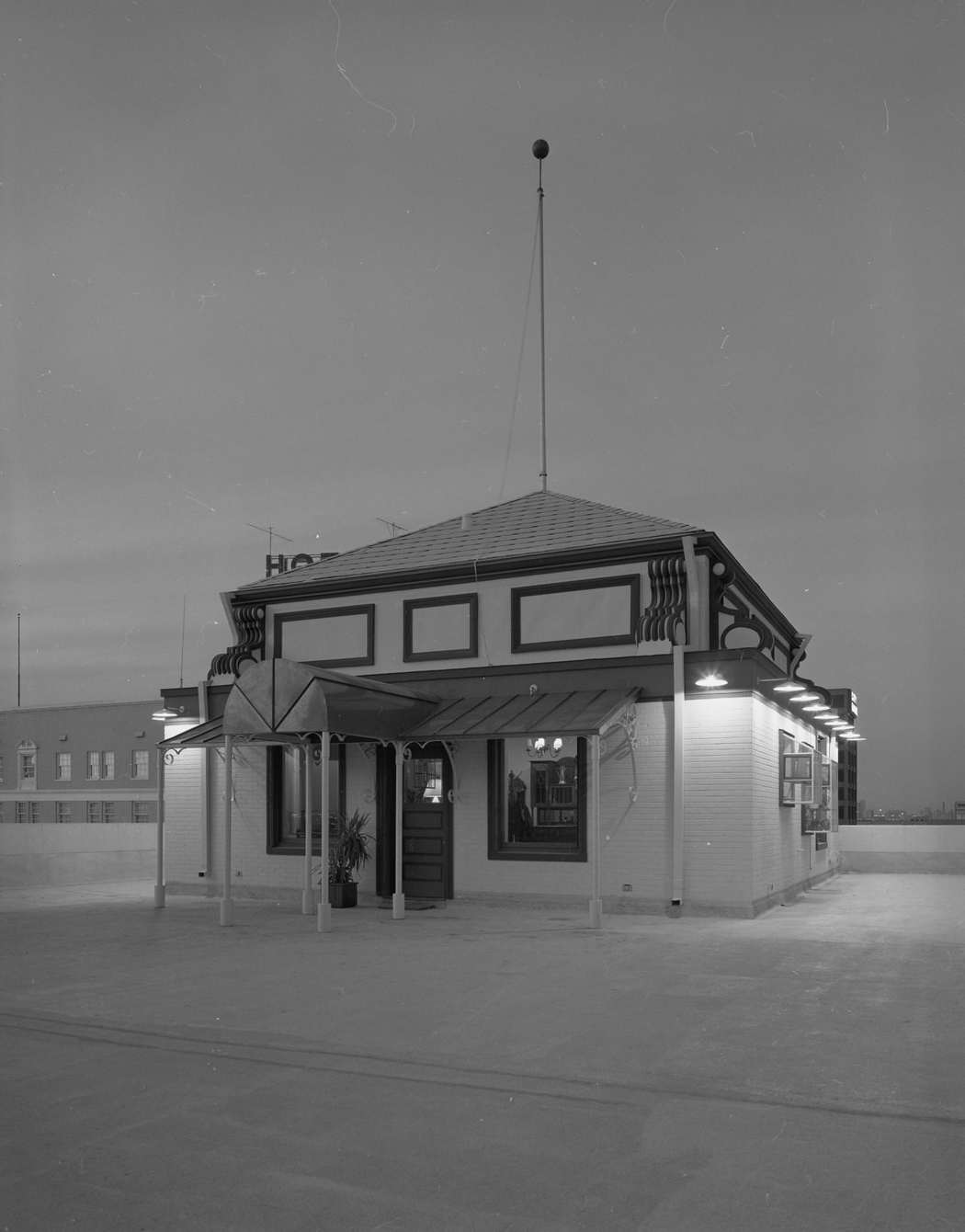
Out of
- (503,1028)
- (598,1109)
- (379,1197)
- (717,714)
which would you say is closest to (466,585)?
(717,714)

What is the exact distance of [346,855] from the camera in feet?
59.9

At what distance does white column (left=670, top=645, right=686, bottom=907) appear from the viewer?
16.5 meters

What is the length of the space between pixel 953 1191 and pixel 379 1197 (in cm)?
247

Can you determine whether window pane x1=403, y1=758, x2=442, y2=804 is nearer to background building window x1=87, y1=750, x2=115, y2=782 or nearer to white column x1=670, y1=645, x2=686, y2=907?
white column x1=670, y1=645, x2=686, y2=907

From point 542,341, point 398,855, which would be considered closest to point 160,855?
point 398,855

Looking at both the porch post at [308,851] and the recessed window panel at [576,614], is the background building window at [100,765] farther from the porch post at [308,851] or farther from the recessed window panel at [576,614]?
the recessed window panel at [576,614]

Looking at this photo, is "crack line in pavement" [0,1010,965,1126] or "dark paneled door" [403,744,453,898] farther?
"dark paneled door" [403,744,453,898]

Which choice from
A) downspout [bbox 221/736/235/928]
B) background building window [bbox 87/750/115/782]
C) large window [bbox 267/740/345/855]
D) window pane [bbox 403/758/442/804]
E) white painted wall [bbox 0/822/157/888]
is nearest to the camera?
downspout [bbox 221/736/235/928]

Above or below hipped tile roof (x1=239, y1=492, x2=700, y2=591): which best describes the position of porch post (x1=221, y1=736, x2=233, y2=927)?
below

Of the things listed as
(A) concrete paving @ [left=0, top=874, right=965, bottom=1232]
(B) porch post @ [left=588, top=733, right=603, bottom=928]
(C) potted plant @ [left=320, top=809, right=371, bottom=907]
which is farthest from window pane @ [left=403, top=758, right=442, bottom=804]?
(A) concrete paving @ [left=0, top=874, right=965, bottom=1232]

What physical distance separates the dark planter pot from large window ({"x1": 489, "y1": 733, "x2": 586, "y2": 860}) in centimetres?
214

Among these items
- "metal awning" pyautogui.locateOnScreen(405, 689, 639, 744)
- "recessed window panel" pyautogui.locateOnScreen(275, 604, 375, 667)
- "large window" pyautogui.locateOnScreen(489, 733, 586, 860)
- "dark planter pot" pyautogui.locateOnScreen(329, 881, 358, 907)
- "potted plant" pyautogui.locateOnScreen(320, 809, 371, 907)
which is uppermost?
"recessed window panel" pyautogui.locateOnScreen(275, 604, 375, 667)

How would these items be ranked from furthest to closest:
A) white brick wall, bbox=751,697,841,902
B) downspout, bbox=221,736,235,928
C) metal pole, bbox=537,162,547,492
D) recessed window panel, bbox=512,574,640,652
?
metal pole, bbox=537,162,547,492
recessed window panel, bbox=512,574,640,652
white brick wall, bbox=751,697,841,902
downspout, bbox=221,736,235,928

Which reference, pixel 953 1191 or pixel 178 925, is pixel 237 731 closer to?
pixel 178 925
